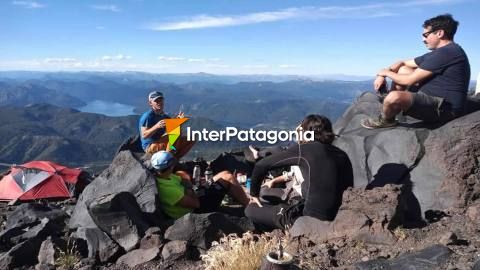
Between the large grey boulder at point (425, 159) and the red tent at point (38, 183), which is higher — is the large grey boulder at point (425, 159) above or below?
above

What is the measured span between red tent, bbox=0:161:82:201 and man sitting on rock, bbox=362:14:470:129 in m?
11.8

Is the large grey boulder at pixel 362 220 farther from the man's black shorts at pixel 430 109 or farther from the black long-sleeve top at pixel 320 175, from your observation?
the man's black shorts at pixel 430 109

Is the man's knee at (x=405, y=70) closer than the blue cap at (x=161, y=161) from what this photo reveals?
No

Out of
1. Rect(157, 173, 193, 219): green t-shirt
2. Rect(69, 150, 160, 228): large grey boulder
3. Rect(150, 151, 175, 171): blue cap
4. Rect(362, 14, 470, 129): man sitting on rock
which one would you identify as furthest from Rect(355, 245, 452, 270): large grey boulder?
Rect(150, 151, 175, 171): blue cap

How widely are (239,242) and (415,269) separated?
2.12 meters

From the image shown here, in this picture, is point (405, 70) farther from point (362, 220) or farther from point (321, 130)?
point (362, 220)

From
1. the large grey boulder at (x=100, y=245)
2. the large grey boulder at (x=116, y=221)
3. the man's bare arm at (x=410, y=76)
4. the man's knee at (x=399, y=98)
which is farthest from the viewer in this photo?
the man's bare arm at (x=410, y=76)

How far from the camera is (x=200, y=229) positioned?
7551 mm

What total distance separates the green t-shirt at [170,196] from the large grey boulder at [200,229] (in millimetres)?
1359

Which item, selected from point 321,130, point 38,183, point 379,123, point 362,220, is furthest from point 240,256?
point 38,183

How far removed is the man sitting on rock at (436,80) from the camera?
870cm

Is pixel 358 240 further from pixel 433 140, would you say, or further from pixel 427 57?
pixel 427 57

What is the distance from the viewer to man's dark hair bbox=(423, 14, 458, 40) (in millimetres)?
8609

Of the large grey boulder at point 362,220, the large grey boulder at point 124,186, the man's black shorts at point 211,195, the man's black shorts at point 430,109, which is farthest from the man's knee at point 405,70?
→ the large grey boulder at point 124,186
